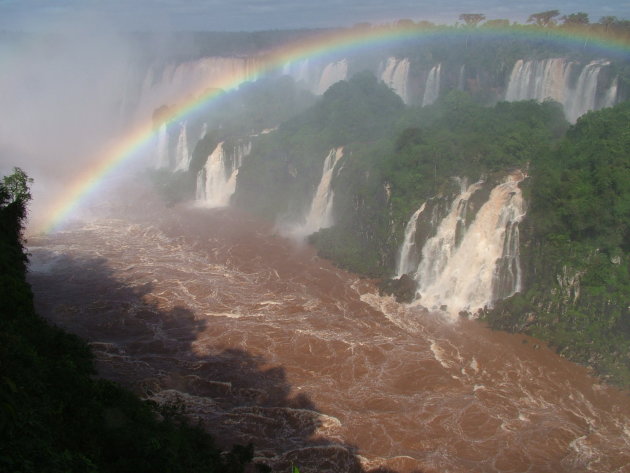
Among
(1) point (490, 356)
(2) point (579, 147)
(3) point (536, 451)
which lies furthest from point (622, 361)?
(2) point (579, 147)

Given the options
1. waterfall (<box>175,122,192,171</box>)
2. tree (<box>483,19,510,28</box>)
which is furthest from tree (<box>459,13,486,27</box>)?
waterfall (<box>175,122,192,171</box>)

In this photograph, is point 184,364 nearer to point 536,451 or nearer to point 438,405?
point 438,405

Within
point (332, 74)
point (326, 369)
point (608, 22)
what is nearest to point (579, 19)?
point (608, 22)

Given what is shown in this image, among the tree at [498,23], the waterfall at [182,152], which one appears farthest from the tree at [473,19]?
the waterfall at [182,152]

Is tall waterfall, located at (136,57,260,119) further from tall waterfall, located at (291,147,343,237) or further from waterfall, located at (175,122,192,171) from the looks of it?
tall waterfall, located at (291,147,343,237)

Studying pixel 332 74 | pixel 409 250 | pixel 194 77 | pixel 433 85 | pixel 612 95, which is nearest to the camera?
pixel 409 250

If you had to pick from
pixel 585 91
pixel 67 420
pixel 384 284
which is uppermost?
pixel 585 91

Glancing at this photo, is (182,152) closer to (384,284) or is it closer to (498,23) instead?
(384,284)
